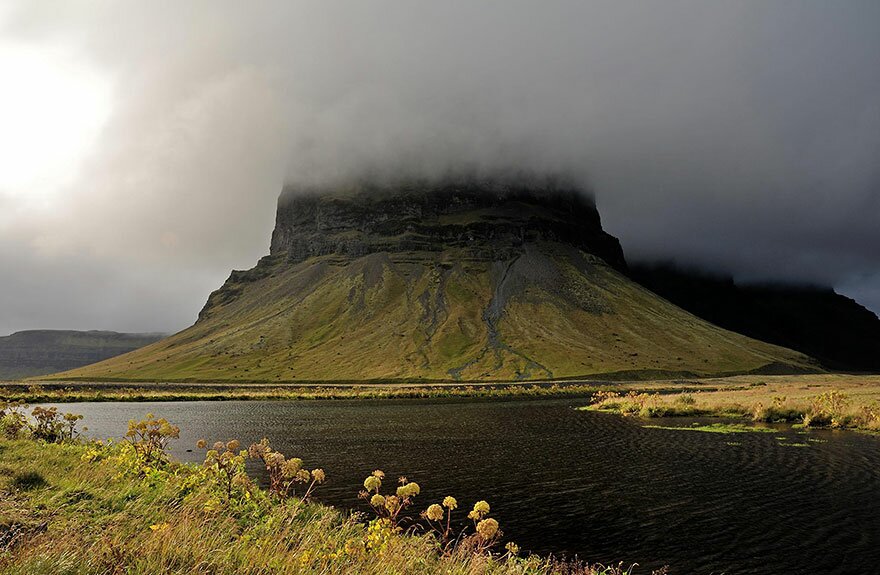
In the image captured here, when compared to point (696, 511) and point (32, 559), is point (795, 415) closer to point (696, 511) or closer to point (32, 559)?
point (696, 511)

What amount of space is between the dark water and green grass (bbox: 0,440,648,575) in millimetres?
6619

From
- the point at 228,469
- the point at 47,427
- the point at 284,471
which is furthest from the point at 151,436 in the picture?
the point at 47,427

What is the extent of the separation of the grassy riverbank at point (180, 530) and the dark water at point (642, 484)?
14.2 feet

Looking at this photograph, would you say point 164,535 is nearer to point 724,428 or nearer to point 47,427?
point 47,427

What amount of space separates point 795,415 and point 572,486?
39.0 m

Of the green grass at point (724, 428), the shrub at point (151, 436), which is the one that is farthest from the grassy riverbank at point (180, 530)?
the green grass at point (724, 428)

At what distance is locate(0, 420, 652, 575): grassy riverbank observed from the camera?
7.38 metres

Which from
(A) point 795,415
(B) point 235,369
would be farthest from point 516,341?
(A) point 795,415

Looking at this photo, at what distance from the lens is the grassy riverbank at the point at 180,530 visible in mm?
7383

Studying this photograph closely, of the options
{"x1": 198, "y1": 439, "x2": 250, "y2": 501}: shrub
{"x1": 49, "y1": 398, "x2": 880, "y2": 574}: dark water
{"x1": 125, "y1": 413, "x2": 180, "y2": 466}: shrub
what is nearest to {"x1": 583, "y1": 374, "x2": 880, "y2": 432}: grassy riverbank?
{"x1": 49, "y1": 398, "x2": 880, "y2": 574}: dark water

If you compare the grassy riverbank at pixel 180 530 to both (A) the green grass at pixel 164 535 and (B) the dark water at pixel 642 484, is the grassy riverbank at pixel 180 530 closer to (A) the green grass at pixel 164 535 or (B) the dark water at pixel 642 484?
(A) the green grass at pixel 164 535

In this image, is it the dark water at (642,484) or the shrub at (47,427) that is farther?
the shrub at (47,427)

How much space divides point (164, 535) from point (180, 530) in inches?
25.5

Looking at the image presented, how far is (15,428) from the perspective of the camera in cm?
2742
